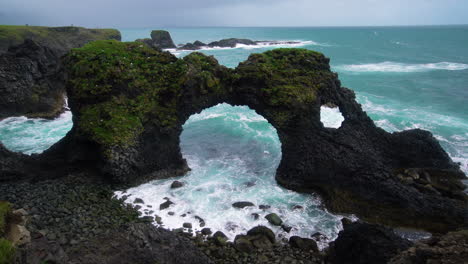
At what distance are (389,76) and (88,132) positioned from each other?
188ft

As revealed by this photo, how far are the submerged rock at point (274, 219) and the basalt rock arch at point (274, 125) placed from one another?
4002 mm

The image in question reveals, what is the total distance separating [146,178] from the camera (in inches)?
904

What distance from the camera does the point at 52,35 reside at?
230ft

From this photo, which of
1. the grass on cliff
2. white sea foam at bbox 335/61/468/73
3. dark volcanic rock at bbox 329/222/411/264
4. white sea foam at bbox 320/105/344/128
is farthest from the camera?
white sea foam at bbox 335/61/468/73

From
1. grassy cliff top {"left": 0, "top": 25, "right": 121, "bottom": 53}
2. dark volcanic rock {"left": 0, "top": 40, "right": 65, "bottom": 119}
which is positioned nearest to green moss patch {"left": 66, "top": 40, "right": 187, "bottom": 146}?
dark volcanic rock {"left": 0, "top": 40, "right": 65, "bottom": 119}

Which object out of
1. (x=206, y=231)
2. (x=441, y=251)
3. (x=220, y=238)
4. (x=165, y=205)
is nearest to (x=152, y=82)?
(x=165, y=205)

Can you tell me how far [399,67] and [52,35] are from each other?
78658 mm

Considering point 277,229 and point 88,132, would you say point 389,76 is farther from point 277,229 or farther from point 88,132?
point 88,132

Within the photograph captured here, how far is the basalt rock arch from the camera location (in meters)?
21.1

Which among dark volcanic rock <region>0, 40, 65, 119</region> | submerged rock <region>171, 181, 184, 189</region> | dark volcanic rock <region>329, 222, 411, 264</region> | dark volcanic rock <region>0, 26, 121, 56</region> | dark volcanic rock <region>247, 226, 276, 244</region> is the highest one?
dark volcanic rock <region>0, 26, 121, 56</region>

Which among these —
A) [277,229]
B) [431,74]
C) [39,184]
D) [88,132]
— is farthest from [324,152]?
[431,74]

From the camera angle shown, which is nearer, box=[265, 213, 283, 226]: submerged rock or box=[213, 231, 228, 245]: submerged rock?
box=[213, 231, 228, 245]: submerged rock

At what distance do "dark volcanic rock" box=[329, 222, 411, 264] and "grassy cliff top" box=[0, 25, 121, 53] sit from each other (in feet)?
202

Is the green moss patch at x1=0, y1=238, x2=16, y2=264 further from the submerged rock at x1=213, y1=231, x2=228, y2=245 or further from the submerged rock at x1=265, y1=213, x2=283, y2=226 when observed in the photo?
the submerged rock at x1=265, y1=213, x2=283, y2=226
